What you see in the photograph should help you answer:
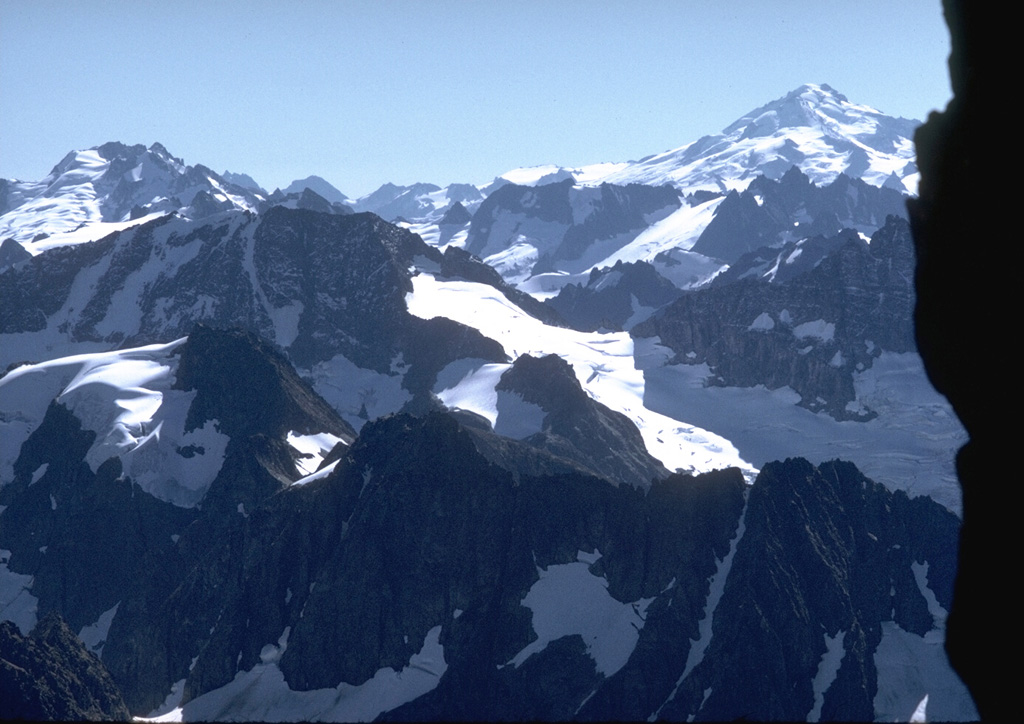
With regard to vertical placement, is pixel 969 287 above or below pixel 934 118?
below

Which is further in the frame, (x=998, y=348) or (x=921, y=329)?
(x=921, y=329)

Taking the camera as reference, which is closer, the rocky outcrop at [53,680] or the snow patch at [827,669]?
the rocky outcrop at [53,680]

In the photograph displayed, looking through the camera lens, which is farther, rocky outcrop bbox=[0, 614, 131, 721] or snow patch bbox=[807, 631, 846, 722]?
snow patch bbox=[807, 631, 846, 722]

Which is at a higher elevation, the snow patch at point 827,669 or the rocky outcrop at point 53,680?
the rocky outcrop at point 53,680

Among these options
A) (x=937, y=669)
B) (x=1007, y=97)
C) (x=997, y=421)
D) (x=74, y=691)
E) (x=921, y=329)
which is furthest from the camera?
(x=937, y=669)

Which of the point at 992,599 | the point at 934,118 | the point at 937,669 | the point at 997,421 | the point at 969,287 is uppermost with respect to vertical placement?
the point at 934,118

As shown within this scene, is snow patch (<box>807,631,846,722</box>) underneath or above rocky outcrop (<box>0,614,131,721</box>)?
underneath

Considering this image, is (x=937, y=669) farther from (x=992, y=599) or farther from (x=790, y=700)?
(x=992, y=599)

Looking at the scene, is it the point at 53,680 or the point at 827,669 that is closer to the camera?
the point at 53,680

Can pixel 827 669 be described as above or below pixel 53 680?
below

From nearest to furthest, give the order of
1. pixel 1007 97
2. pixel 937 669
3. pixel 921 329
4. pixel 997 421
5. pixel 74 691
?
pixel 1007 97
pixel 997 421
pixel 921 329
pixel 74 691
pixel 937 669

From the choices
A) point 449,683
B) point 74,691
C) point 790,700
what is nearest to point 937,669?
point 790,700
